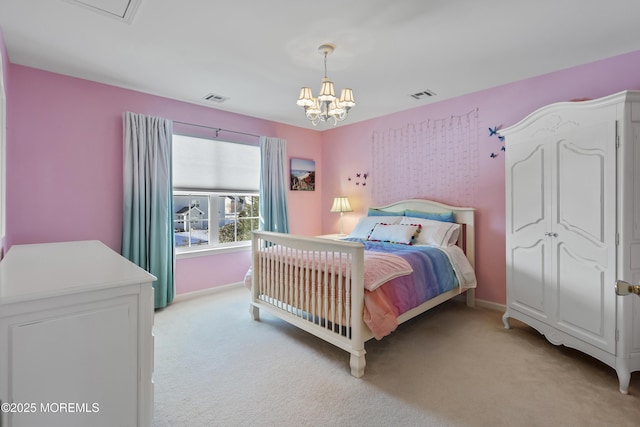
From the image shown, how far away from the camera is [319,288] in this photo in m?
2.31

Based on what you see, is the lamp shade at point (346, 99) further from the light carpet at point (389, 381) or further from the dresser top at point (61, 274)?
the light carpet at point (389, 381)

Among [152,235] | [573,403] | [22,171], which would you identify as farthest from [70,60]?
[573,403]

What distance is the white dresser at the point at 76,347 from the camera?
989mm

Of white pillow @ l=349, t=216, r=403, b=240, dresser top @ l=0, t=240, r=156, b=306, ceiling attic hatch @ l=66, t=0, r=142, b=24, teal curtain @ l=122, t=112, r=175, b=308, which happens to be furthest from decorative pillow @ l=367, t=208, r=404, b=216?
ceiling attic hatch @ l=66, t=0, r=142, b=24

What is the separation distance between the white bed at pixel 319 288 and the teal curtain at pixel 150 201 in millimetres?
1104

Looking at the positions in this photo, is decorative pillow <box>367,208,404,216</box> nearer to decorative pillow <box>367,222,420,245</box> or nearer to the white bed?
decorative pillow <box>367,222,420,245</box>

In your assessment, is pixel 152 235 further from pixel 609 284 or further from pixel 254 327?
pixel 609 284

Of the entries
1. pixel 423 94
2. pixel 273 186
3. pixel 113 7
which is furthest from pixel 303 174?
pixel 113 7

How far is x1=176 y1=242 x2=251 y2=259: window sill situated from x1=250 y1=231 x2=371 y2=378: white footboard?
3.71 ft

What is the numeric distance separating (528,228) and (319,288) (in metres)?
1.80

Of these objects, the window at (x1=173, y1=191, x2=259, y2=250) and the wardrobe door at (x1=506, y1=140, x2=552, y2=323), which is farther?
the window at (x1=173, y1=191, x2=259, y2=250)

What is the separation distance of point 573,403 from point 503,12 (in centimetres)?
239

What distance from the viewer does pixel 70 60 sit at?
8.46 ft

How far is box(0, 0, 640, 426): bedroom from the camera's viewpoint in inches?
103
